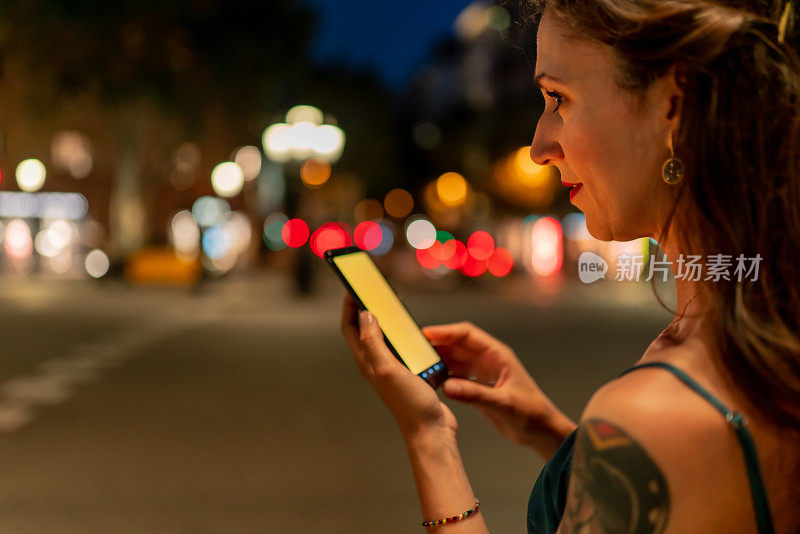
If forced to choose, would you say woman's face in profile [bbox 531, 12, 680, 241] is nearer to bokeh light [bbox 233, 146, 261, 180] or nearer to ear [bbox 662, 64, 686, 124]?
ear [bbox 662, 64, 686, 124]

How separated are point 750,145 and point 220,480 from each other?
17.9 feet

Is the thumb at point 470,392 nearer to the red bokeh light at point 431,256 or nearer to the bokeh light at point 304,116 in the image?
the bokeh light at point 304,116

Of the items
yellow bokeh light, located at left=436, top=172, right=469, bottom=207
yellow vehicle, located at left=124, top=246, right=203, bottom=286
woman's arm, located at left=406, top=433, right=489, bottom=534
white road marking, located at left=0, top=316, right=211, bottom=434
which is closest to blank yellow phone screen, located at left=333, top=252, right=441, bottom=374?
woman's arm, located at left=406, top=433, right=489, bottom=534

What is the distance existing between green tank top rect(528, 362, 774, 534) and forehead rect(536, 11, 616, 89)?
0.45 metres

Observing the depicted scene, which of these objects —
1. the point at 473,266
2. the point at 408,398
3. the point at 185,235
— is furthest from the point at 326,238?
the point at 408,398

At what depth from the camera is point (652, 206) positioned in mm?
1334

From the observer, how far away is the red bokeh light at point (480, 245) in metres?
26.1

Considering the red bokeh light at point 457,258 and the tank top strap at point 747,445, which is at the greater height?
the red bokeh light at point 457,258

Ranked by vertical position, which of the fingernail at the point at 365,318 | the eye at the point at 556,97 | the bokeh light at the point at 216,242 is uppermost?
the bokeh light at the point at 216,242

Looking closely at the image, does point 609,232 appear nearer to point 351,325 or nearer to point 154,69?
point 351,325

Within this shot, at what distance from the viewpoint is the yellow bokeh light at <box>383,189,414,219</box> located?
79.8m

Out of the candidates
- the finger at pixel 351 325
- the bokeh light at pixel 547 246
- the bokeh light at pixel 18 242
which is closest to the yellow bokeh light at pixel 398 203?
the bokeh light at pixel 547 246

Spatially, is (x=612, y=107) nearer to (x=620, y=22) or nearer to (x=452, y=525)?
(x=620, y=22)

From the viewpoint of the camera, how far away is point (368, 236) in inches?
1729
